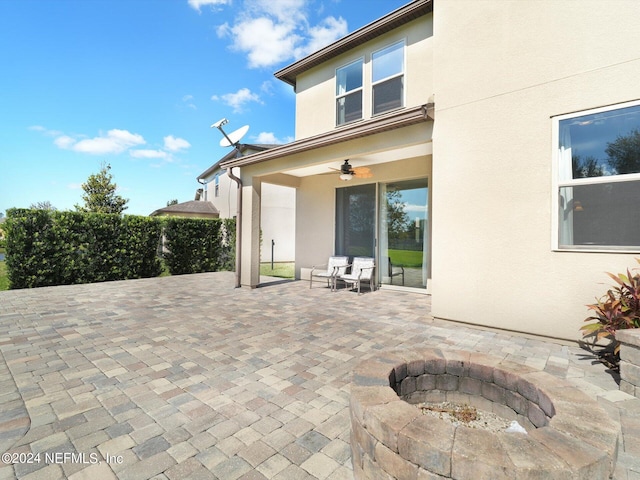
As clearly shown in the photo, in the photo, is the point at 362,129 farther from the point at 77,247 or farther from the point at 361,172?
the point at 77,247

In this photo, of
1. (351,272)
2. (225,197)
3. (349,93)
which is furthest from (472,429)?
(225,197)

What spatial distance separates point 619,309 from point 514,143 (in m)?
2.54

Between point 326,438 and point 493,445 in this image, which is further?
point 326,438

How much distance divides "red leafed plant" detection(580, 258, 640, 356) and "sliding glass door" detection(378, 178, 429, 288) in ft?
13.1

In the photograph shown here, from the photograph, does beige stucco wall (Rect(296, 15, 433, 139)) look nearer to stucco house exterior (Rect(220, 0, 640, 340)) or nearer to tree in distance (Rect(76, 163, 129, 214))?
stucco house exterior (Rect(220, 0, 640, 340))

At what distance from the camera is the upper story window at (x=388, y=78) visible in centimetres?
758

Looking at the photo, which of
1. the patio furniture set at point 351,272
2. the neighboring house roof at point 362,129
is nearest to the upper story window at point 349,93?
the neighboring house roof at point 362,129

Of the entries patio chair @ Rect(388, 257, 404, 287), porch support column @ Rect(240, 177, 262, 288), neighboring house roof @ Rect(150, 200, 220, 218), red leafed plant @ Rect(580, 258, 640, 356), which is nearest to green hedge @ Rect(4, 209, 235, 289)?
porch support column @ Rect(240, 177, 262, 288)

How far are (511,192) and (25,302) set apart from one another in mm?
9971

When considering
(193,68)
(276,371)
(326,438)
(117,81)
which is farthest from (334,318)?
(117,81)

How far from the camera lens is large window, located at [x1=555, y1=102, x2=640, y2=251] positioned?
3805mm

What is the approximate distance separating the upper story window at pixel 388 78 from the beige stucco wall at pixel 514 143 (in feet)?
7.95

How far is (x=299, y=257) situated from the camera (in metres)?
10.0

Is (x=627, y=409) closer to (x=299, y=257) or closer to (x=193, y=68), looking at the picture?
(x=299, y=257)
